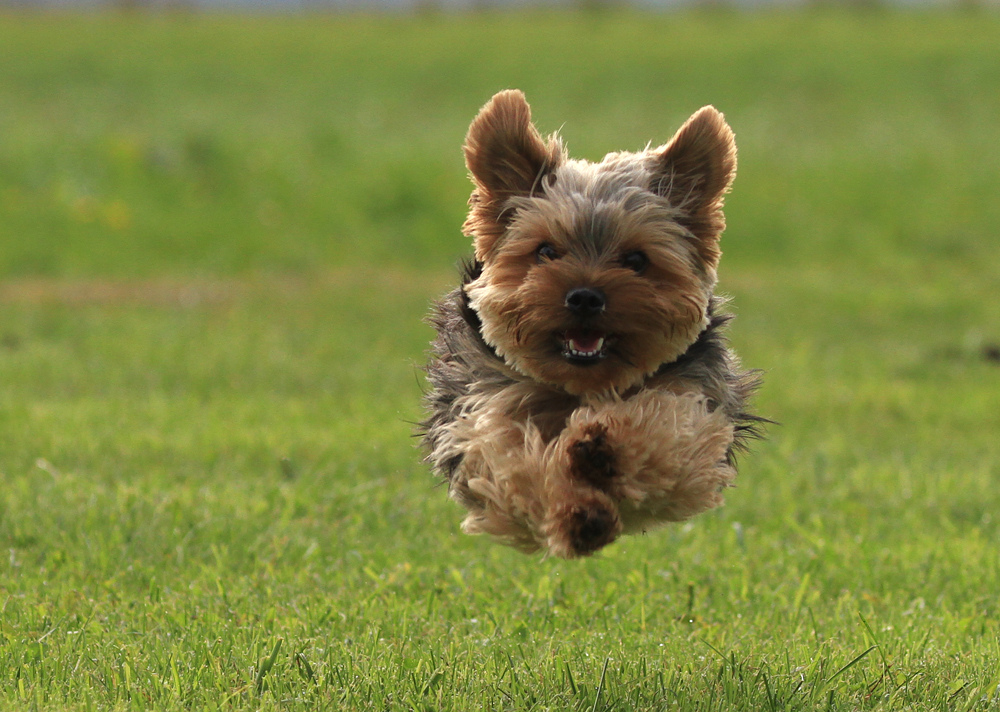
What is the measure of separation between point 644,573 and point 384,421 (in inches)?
151

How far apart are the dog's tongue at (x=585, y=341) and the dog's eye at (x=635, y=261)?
25 centimetres

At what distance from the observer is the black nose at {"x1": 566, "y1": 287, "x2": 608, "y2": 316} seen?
425 centimetres

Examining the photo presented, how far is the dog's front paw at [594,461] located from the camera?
4.17 meters

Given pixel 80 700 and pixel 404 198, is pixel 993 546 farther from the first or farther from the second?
pixel 404 198

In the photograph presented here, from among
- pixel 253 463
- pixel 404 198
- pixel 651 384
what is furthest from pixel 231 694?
pixel 404 198

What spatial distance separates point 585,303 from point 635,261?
0.92ft

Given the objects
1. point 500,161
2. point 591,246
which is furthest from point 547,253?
point 500,161

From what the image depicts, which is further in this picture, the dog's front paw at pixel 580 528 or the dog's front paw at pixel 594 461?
the dog's front paw at pixel 594 461

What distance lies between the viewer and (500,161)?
4672 mm

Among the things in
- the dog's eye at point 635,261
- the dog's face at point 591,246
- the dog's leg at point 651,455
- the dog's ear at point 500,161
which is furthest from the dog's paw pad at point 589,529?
the dog's ear at point 500,161

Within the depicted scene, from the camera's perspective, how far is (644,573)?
6500mm

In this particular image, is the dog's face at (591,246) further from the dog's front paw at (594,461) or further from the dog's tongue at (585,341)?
the dog's front paw at (594,461)

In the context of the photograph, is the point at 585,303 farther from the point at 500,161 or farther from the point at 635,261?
the point at 500,161

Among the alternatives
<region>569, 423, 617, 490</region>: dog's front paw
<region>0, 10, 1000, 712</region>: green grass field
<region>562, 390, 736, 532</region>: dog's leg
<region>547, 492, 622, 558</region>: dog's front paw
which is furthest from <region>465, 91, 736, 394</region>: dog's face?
<region>0, 10, 1000, 712</region>: green grass field
